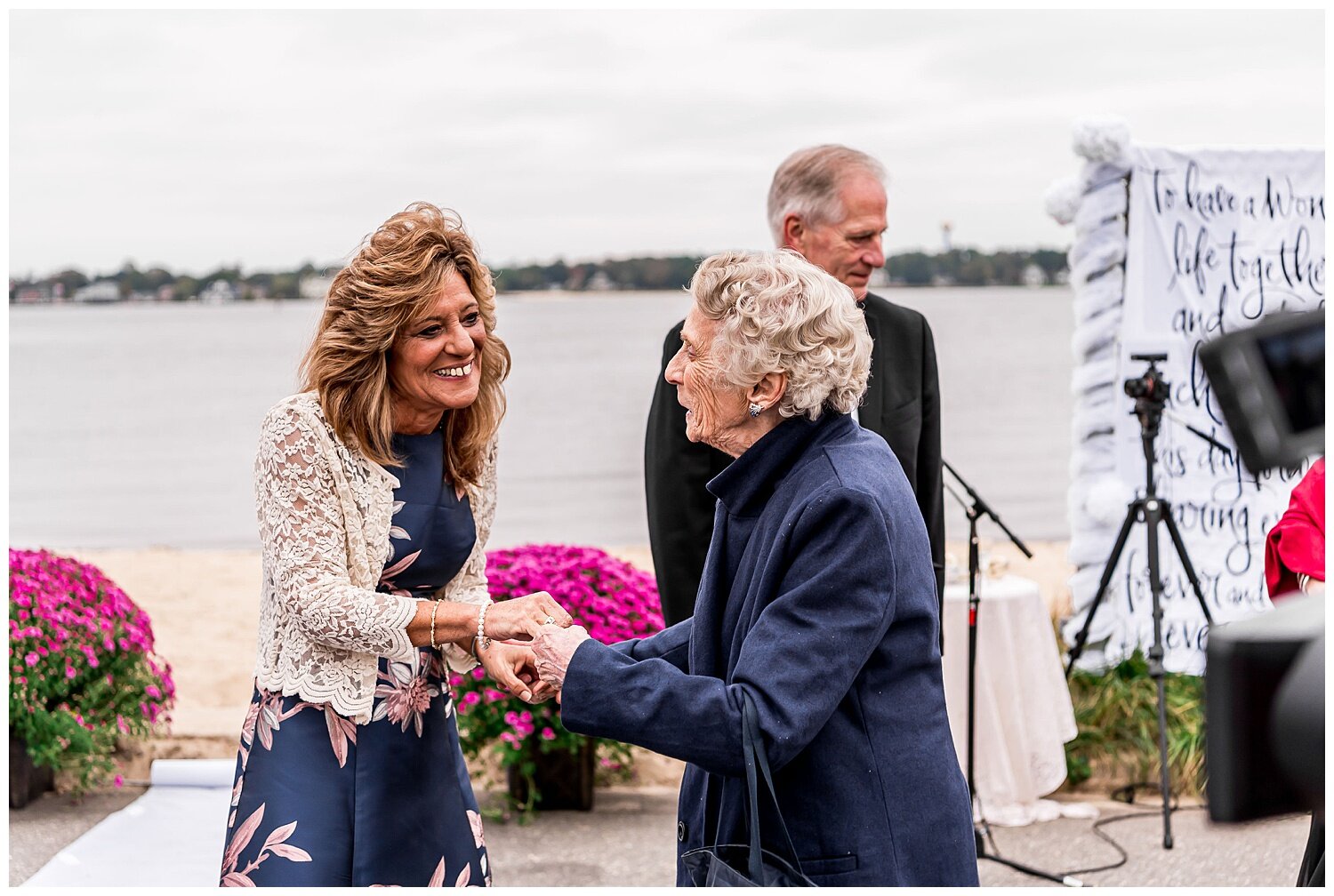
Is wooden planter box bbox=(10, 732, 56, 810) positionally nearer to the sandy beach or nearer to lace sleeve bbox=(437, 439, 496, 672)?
the sandy beach

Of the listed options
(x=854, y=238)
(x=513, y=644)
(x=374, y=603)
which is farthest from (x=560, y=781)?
(x=374, y=603)

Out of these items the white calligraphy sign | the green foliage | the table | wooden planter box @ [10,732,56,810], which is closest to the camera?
the table

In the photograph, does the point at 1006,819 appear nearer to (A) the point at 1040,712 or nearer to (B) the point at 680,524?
Result: (A) the point at 1040,712

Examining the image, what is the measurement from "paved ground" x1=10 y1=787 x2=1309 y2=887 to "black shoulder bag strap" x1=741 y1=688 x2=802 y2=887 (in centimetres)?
287

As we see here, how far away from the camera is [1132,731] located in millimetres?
5711

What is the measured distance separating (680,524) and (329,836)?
1.20 metres

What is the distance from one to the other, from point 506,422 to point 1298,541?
28076mm

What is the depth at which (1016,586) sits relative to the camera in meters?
5.28

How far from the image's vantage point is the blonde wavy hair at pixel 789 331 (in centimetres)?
210

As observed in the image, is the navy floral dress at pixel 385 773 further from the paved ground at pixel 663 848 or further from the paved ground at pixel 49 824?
the paved ground at pixel 49 824

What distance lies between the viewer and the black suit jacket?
135 inches

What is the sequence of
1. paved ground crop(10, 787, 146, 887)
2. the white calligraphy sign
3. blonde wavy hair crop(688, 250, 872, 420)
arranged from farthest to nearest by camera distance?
the white calligraphy sign → paved ground crop(10, 787, 146, 887) → blonde wavy hair crop(688, 250, 872, 420)

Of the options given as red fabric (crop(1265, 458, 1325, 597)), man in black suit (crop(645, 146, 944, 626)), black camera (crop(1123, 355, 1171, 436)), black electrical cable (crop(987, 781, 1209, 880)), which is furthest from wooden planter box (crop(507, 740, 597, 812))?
red fabric (crop(1265, 458, 1325, 597))

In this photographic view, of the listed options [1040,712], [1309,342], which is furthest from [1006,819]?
[1309,342]
